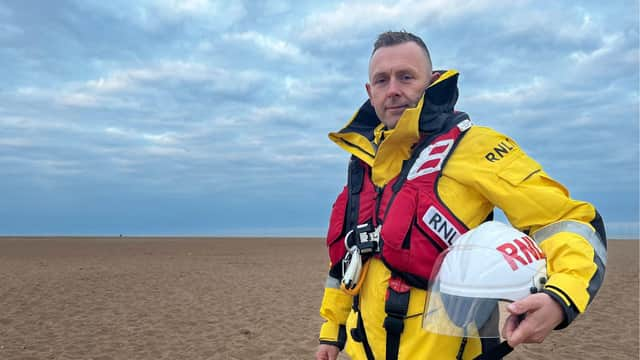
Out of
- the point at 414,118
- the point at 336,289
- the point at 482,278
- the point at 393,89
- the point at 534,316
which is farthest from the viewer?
the point at 336,289

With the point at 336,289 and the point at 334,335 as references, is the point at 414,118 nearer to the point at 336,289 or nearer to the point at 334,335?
the point at 336,289

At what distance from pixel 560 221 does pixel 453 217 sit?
1.41 ft

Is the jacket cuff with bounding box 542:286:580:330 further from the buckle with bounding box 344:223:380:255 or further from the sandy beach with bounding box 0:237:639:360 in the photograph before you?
the sandy beach with bounding box 0:237:639:360

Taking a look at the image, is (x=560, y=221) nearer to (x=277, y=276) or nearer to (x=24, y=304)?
(x=24, y=304)

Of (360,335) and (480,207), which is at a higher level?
(480,207)

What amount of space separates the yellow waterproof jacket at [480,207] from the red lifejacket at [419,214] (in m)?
0.04

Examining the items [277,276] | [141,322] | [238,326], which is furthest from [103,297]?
[277,276]

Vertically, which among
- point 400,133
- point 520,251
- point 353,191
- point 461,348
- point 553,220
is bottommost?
point 461,348

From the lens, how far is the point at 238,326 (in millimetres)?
15008

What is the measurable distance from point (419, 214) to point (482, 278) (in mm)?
488

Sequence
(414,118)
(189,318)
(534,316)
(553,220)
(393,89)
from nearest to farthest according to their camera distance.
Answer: (534,316)
(553,220)
(414,118)
(393,89)
(189,318)

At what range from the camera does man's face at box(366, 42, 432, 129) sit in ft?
8.55

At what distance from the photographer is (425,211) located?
238cm

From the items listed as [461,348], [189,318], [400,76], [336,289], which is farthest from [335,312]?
[189,318]
